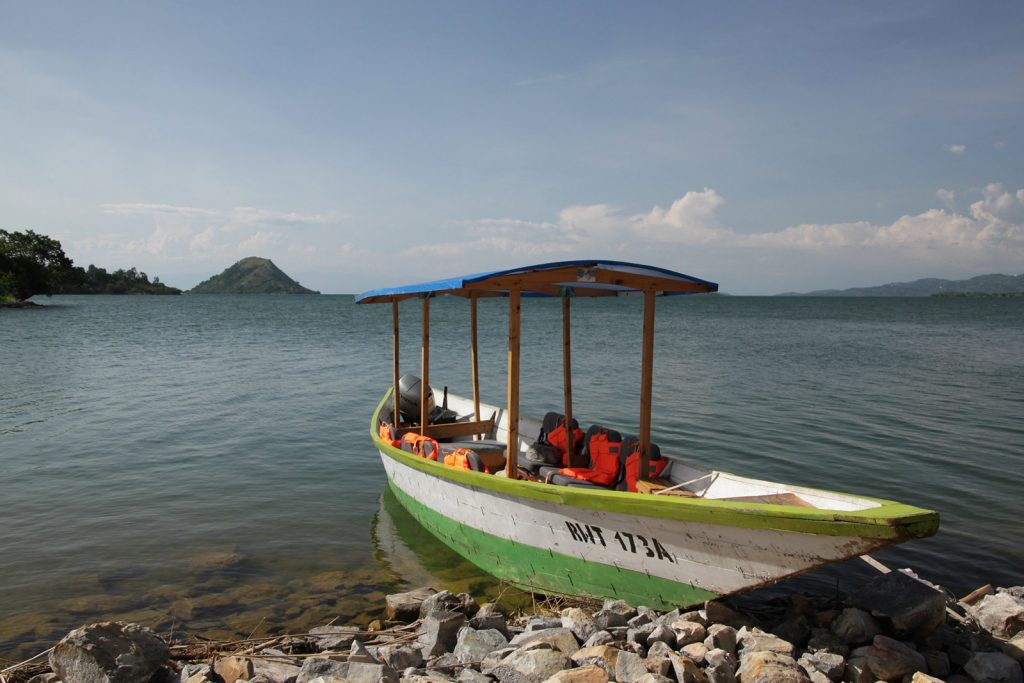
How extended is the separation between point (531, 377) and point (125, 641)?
1798 cm

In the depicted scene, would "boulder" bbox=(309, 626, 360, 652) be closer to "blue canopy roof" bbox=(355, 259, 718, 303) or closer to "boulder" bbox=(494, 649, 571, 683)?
→ "boulder" bbox=(494, 649, 571, 683)

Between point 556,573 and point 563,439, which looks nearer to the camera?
point 556,573

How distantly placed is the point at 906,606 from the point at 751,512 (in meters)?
1.69

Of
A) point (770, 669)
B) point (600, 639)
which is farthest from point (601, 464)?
point (770, 669)

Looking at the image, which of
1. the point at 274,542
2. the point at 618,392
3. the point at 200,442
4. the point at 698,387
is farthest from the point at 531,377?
the point at 274,542

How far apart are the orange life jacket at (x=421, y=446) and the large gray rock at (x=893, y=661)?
519 cm

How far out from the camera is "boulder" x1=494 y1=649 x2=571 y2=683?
4574 mm

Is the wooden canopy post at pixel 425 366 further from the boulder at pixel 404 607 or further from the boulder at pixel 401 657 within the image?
the boulder at pixel 401 657

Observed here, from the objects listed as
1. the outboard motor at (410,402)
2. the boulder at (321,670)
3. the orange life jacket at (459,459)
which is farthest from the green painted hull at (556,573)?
the outboard motor at (410,402)

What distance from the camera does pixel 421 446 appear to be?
8758 mm

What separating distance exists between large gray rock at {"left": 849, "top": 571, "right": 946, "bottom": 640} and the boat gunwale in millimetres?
707

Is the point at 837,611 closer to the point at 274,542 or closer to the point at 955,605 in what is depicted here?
the point at 955,605

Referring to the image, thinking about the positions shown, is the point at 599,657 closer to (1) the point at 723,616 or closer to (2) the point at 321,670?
(1) the point at 723,616

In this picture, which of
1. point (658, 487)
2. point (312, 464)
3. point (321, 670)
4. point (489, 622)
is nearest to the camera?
point (321, 670)
